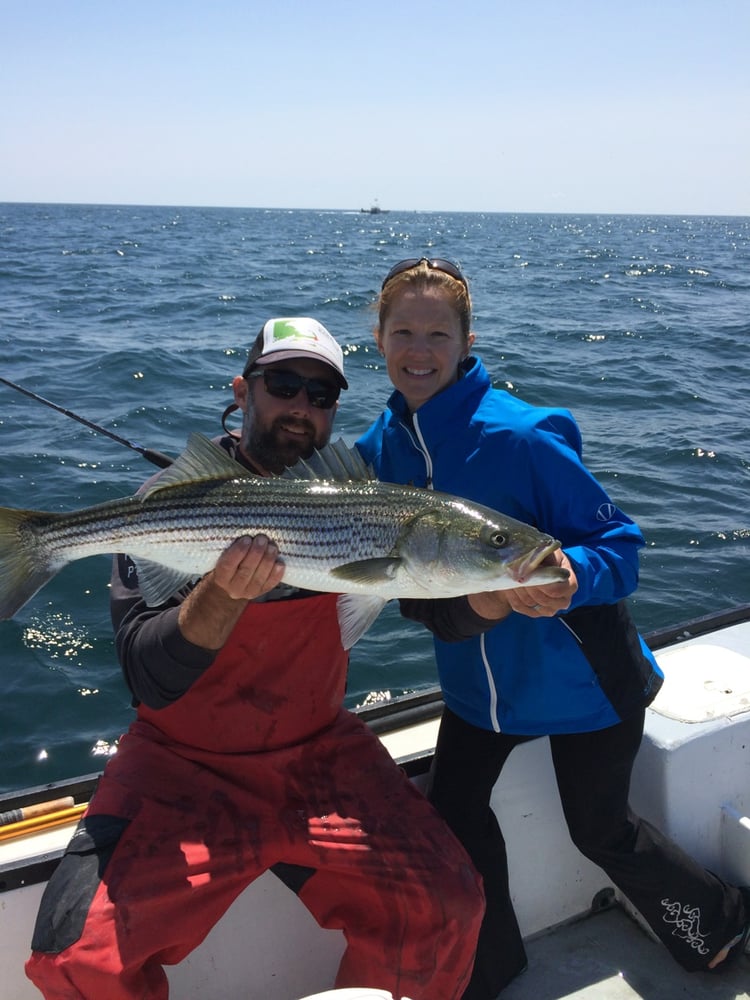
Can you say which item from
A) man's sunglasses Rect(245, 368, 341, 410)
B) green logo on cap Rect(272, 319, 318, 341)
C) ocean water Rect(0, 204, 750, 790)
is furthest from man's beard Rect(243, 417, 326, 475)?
ocean water Rect(0, 204, 750, 790)

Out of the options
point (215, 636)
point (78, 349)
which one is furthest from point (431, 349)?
point (78, 349)

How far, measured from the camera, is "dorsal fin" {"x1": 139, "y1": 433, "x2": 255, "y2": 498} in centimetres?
345

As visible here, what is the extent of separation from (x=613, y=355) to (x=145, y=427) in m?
11.2

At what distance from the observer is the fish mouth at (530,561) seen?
10.1ft

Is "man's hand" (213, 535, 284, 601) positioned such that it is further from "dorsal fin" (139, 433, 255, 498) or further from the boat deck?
the boat deck

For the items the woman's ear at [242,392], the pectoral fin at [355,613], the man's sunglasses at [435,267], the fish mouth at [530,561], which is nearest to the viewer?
the fish mouth at [530,561]

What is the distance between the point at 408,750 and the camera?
417cm

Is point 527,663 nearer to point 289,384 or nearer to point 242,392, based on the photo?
point 289,384

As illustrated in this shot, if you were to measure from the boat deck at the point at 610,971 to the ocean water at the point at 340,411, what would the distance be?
303 cm

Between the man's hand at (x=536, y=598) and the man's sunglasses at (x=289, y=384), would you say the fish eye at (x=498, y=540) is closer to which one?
the man's hand at (x=536, y=598)

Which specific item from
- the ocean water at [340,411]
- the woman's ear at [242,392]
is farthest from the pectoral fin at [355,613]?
the ocean water at [340,411]

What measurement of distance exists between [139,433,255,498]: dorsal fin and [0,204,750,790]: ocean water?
305 cm

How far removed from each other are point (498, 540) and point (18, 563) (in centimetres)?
187

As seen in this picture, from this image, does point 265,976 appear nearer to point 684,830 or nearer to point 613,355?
point 684,830
